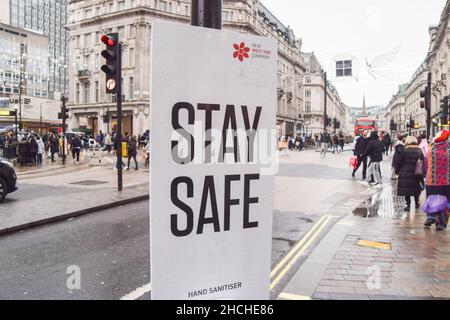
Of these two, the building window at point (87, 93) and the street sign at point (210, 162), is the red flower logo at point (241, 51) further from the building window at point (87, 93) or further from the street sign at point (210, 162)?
the building window at point (87, 93)

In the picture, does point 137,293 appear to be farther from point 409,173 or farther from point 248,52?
point 409,173

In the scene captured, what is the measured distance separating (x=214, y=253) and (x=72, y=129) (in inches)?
2152

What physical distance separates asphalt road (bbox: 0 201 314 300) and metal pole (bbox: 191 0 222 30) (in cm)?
288

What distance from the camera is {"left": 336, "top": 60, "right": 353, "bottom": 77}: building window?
11.1m

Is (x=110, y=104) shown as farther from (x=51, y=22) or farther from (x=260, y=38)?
(x=260, y=38)

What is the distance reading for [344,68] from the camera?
11500 millimetres

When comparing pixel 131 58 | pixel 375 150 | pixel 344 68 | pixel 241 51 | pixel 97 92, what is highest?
pixel 131 58

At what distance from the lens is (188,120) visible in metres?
1.71

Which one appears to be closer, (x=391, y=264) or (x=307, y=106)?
(x=391, y=264)

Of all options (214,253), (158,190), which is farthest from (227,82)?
(214,253)

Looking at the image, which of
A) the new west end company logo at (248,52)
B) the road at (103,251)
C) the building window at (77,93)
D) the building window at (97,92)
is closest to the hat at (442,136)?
the road at (103,251)

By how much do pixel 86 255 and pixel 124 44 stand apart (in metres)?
45.0

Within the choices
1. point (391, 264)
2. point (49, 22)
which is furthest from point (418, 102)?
point (391, 264)

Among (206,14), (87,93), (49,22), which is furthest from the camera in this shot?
(49,22)
